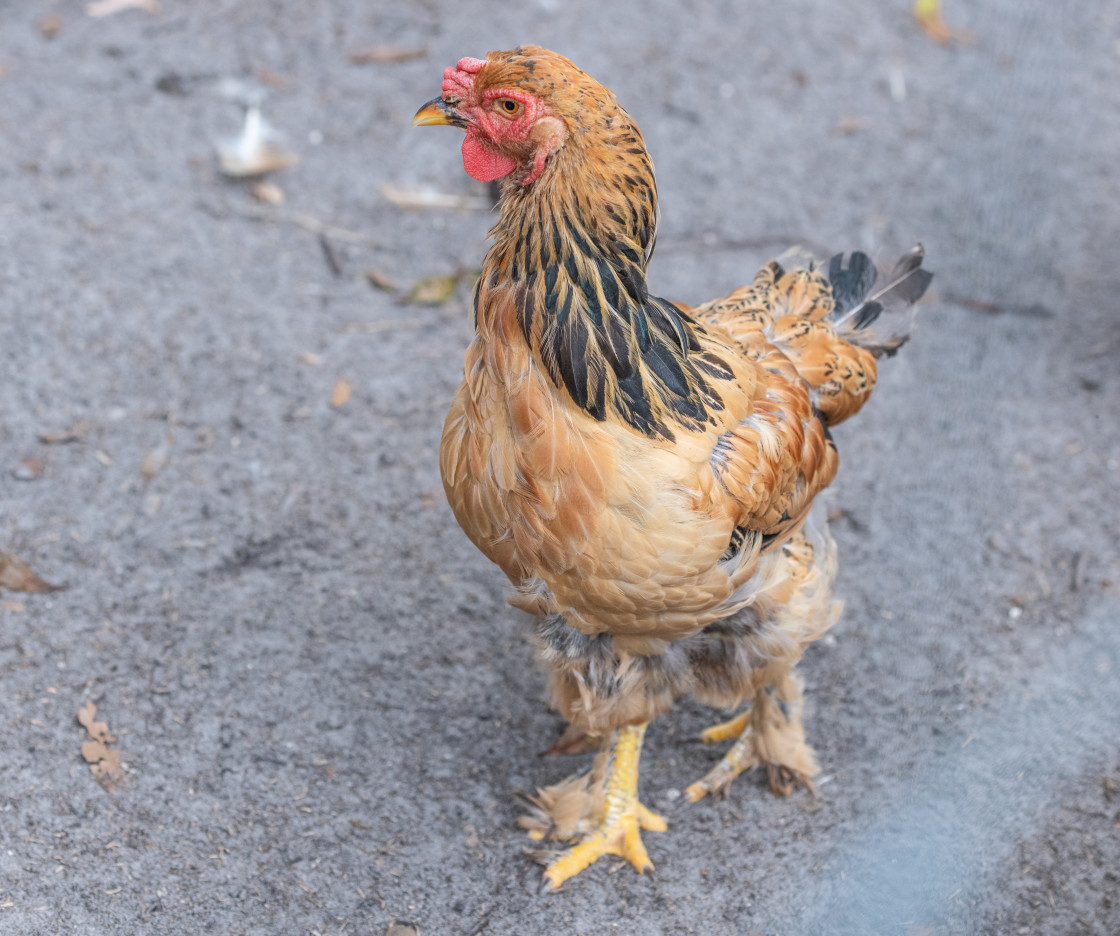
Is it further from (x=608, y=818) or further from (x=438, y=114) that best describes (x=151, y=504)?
(x=438, y=114)

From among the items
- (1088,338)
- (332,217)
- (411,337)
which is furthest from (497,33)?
(1088,338)

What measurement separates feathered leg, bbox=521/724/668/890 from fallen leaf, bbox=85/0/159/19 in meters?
5.79

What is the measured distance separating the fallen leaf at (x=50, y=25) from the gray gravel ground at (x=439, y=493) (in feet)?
0.24

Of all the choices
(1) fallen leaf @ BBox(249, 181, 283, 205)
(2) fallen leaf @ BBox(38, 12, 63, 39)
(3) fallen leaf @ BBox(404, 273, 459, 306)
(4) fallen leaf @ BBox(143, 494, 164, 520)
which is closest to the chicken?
(4) fallen leaf @ BBox(143, 494, 164, 520)

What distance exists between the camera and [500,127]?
224 cm

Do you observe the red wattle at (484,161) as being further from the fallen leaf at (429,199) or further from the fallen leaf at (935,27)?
the fallen leaf at (935,27)

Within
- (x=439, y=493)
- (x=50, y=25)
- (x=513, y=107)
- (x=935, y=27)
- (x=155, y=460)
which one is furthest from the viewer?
(x=935, y=27)

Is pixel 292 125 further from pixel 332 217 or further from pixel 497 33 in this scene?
pixel 497 33

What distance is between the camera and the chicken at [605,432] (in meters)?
2.23

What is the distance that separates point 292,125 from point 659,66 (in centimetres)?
243

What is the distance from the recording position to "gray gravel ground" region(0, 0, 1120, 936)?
3027mm

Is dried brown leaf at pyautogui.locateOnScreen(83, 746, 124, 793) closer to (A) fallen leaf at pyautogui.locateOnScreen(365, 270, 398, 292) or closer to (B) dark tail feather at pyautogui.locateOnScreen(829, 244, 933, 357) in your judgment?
(A) fallen leaf at pyautogui.locateOnScreen(365, 270, 398, 292)

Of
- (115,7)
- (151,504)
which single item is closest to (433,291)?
(151,504)

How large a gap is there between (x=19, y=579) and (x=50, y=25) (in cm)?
424
